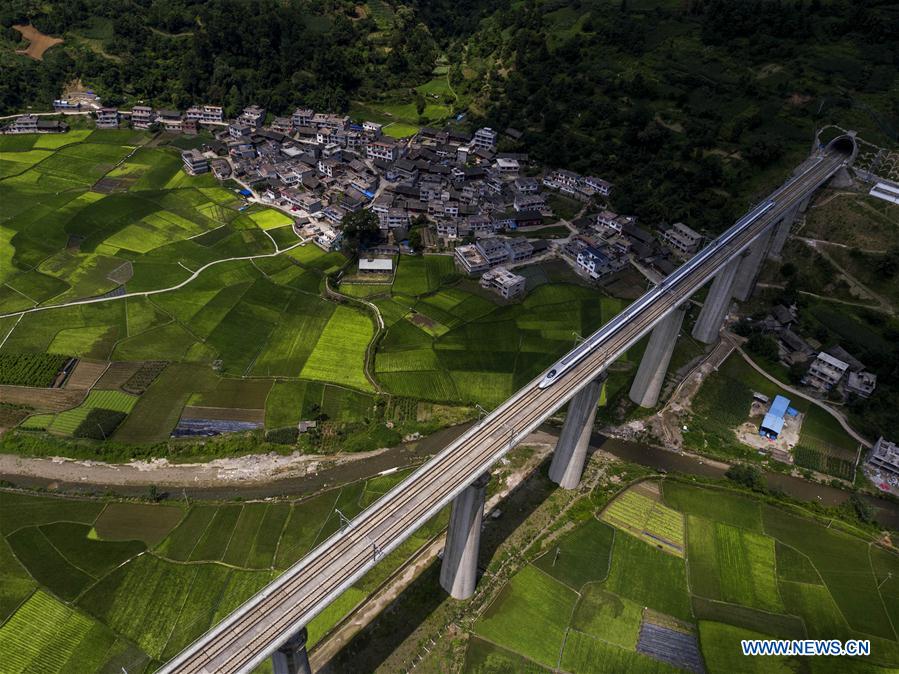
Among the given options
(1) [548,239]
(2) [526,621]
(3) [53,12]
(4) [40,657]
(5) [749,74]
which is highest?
(5) [749,74]

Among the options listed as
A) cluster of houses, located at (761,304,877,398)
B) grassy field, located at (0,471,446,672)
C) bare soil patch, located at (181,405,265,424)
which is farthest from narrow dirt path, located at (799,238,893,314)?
bare soil patch, located at (181,405,265,424)

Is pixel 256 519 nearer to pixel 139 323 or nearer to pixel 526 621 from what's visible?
pixel 526 621

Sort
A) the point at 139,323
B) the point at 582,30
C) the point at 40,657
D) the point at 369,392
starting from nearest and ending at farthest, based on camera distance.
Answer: the point at 40,657 → the point at 369,392 → the point at 139,323 → the point at 582,30

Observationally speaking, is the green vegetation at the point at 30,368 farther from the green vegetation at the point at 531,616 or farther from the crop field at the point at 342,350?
the green vegetation at the point at 531,616

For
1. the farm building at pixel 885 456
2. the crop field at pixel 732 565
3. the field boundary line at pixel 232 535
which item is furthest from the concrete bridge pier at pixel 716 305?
the field boundary line at pixel 232 535

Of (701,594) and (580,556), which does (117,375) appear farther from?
(701,594)

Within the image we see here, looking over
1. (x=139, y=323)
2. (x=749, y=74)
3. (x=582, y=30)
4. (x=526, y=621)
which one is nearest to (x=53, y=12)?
(x=139, y=323)
